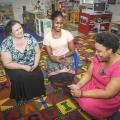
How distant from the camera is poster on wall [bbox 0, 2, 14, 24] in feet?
21.3

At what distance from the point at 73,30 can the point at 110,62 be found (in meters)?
4.70

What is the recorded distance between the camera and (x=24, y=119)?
1994mm

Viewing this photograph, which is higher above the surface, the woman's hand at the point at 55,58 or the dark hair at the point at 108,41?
the dark hair at the point at 108,41

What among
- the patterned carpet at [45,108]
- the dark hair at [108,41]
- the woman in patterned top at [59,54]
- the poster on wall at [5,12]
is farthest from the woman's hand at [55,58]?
the poster on wall at [5,12]

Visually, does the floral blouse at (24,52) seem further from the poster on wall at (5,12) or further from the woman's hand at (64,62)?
the poster on wall at (5,12)

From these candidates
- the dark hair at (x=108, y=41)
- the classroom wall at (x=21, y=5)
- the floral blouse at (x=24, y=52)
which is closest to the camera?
the dark hair at (x=108, y=41)

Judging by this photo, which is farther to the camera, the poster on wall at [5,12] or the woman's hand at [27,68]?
the poster on wall at [5,12]

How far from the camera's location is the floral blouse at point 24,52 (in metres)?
2.13

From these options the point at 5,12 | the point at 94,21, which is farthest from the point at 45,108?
the point at 5,12

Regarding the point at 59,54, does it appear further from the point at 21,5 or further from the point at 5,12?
the point at 21,5

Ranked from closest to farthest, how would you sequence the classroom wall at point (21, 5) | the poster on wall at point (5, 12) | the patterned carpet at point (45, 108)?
the patterned carpet at point (45, 108), the poster on wall at point (5, 12), the classroom wall at point (21, 5)

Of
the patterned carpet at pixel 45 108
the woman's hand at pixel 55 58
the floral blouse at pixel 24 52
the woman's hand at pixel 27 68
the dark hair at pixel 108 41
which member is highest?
the dark hair at pixel 108 41

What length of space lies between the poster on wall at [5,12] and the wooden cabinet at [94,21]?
9.89ft

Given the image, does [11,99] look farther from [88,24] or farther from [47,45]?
[88,24]
